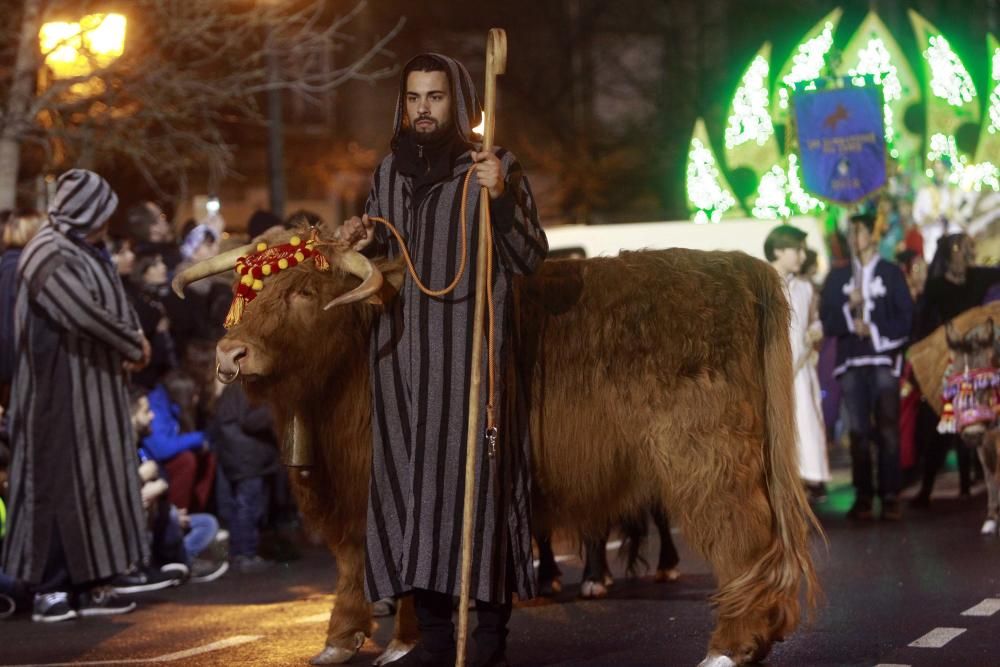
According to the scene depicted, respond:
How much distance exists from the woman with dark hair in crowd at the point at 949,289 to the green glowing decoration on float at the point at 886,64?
5.22m

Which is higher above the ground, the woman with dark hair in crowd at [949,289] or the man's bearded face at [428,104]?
the man's bearded face at [428,104]

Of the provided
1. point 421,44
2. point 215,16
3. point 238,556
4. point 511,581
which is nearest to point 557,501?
point 511,581

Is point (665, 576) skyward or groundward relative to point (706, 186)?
groundward

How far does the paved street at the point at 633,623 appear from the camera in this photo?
7383 mm

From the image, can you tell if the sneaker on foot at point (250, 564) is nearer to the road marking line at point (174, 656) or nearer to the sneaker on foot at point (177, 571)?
the sneaker on foot at point (177, 571)

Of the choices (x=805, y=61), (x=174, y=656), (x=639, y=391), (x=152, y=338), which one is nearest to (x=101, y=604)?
(x=174, y=656)

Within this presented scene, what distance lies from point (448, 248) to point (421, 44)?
26.4 metres

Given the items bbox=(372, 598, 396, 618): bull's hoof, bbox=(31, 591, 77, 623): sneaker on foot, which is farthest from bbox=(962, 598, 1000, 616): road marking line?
bbox=(31, 591, 77, 623): sneaker on foot

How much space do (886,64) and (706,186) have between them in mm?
2415

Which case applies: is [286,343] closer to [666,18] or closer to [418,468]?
[418,468]

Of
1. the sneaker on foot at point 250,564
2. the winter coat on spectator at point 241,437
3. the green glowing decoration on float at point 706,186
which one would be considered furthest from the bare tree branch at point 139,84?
the green glowing decoration on float at point 706,186

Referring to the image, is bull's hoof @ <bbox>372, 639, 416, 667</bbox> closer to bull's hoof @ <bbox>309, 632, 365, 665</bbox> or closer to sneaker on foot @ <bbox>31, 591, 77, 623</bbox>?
bull's hoof @ <bbox>309, 632, 365, 665</bbox>

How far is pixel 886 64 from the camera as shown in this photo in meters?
19.9

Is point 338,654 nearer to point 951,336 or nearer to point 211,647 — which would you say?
point 211,647
